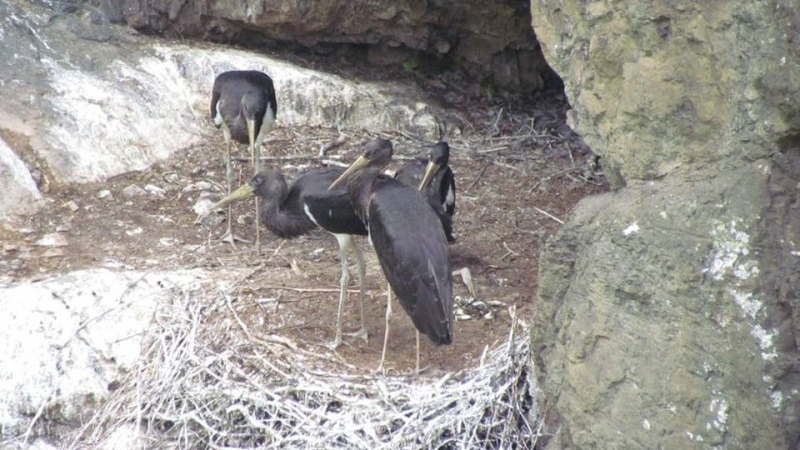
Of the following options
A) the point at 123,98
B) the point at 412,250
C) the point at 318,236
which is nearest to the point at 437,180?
the point at 318,236

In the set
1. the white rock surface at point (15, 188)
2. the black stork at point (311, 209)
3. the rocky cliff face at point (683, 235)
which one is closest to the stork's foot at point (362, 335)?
the black stork at point (311, 209)

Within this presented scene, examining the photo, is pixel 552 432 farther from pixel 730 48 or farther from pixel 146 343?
pixel 146 343

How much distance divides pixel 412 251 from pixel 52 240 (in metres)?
2.35

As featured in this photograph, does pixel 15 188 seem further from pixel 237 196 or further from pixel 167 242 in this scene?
pixel 237 196

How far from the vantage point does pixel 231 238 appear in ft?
25.4

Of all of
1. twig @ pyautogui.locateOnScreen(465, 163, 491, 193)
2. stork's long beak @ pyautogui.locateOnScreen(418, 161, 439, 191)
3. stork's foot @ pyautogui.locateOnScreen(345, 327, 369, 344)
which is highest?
stork's long beak @ pyautogui.locateOnScreen(418, 161, 439, 191)

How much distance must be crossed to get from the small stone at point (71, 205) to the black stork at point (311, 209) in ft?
2.60

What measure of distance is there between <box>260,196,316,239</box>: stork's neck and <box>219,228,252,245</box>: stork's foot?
1.89ft

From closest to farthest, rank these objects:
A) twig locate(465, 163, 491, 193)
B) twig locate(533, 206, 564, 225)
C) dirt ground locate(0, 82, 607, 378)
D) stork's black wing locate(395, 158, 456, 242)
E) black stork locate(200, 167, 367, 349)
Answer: black stork locate(200, 167, 367, 349), dirt ground locate(0, 82, 607, 378), stork's black wing locate(395, 158, 456, 242), twig locate(533, 206, 564, 225), twig locate(465, 163, 491, 193)

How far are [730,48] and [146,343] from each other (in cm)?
327

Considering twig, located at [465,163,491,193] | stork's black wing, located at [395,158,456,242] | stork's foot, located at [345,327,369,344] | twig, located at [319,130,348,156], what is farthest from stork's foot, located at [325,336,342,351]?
twig, located at [319,130,348,156]

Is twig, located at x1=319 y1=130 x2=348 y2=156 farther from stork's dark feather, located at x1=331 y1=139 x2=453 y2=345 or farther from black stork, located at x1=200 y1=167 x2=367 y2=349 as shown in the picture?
stork's dark feather, located at x1=331 y1=139 x2=453 y2=345

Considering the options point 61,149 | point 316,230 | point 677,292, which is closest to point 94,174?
point 61,149

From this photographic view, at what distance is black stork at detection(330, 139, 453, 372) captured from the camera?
5.83 meters
